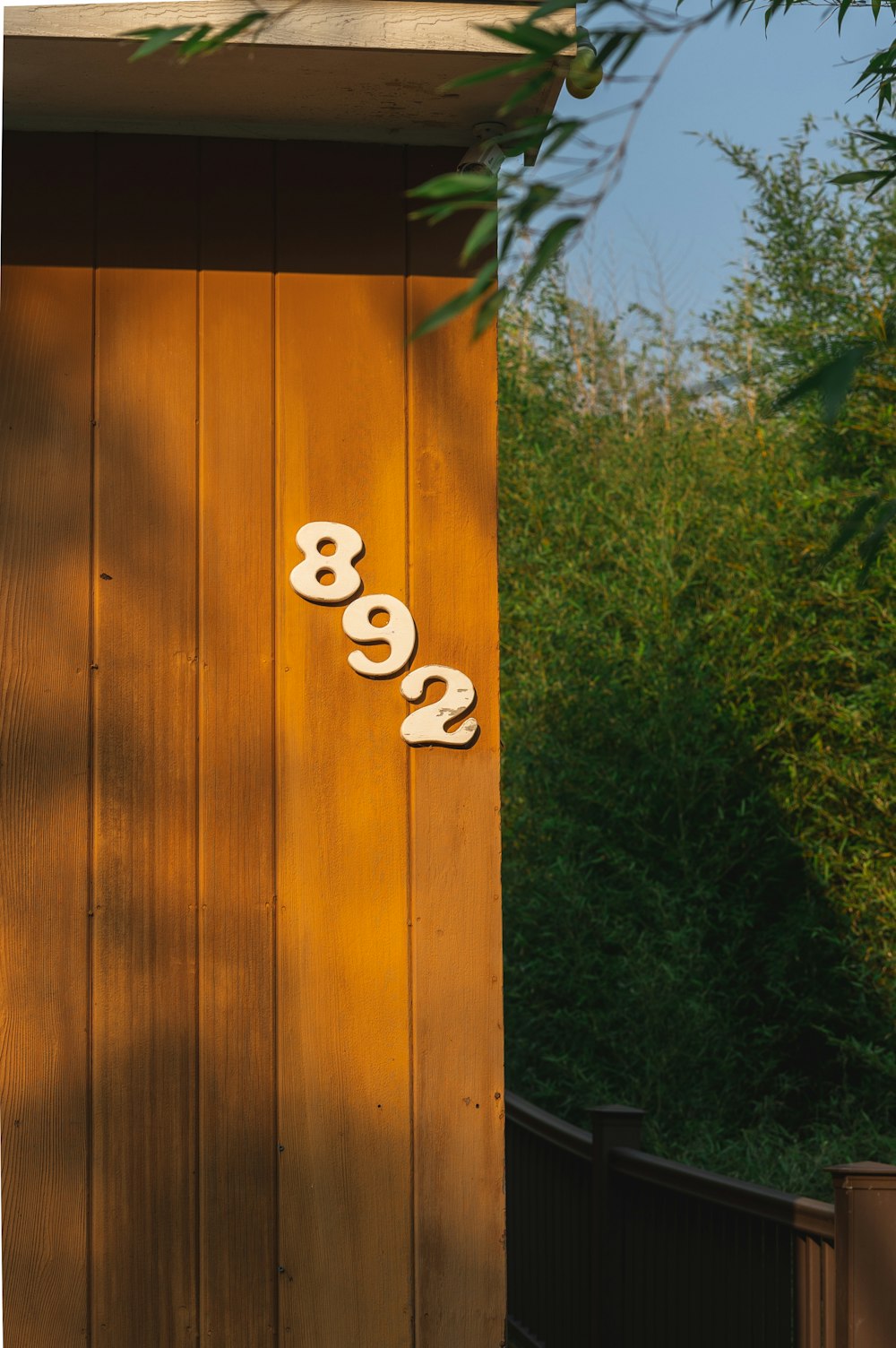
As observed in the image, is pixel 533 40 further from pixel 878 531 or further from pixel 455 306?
pixel 878 531

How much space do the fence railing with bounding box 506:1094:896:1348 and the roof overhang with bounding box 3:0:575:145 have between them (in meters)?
1.65

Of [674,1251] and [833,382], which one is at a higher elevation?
[833,382]

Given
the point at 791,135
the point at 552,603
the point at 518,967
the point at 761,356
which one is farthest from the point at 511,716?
the point at 791,135

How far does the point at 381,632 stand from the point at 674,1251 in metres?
1.71

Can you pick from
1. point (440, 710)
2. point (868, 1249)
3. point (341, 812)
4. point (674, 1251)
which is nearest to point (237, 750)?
point (341, 812)

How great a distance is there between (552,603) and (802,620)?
977 mm

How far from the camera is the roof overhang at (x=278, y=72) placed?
1462mm

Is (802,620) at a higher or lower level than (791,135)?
lower

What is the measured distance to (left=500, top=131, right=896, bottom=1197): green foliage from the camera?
15.7ft

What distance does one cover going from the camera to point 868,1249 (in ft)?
6.66

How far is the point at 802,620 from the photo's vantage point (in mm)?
4988

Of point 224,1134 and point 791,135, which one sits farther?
point 791,135

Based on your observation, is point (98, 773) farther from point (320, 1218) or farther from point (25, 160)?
point (25, 160)

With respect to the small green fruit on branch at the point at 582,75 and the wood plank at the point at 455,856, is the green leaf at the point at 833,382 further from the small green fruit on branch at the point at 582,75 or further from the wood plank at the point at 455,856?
the wood plank at the point at 455,856
